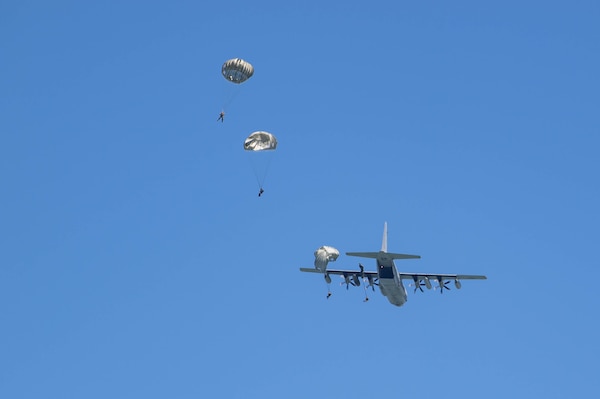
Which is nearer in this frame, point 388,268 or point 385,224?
point 388,268

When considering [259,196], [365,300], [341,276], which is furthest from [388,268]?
[259,196]

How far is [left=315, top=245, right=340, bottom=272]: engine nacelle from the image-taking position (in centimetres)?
14162

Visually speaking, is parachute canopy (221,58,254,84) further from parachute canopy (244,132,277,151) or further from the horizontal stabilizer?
the horizontal stabilizer

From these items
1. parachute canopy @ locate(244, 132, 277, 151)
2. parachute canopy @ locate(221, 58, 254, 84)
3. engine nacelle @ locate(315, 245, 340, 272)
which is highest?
parachute canopy @ locate(221, 58, 254, 84)

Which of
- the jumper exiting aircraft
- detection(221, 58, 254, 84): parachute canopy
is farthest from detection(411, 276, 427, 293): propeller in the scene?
detection(221, 58, 254, 84): parachute canopy

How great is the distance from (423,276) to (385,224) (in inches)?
463

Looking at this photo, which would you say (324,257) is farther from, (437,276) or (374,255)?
(437,276)

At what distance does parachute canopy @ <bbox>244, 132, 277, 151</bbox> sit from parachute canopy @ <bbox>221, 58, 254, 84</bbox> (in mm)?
8208

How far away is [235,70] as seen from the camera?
135000 millimetres

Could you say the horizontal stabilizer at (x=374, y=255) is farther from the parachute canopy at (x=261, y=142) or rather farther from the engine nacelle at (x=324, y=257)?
the parachute canopy at (x=261, y=142)

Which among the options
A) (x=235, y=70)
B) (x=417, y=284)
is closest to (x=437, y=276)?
(x=417, y=284)

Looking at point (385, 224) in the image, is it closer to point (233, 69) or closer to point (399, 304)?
point (399, 304)

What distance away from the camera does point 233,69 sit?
443ft

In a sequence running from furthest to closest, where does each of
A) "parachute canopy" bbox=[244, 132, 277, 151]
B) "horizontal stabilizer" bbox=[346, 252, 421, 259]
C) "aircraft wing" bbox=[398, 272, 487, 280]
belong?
"aircraft wing" bbox=[398, 272, 487, 280] → "horizontal stabilizer" bbox=[346, 252, 421, 259] → "parachute canopy" bbox=[244, 132, 277, 151]
